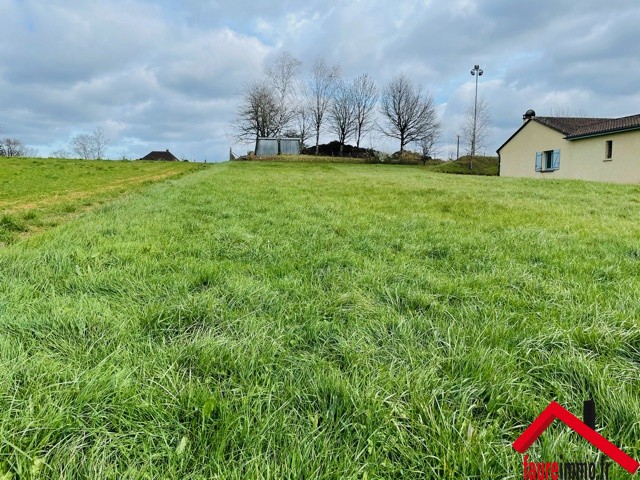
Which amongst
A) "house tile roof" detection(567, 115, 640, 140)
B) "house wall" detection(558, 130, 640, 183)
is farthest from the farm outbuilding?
"house wall" detection(558, 130, 640, 183)

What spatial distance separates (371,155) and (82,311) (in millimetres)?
46416

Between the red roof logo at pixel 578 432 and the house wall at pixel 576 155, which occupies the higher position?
the house wall at pixel 576 155

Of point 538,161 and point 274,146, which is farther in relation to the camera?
point 274,146

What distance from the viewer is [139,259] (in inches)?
125

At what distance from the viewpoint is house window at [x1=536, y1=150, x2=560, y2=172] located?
25188mm

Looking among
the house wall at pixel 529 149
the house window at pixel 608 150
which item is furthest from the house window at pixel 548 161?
the house window at pixel 608 150

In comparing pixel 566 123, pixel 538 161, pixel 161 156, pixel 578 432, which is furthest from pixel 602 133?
pixel 161 156

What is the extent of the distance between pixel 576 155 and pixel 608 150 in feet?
7.27

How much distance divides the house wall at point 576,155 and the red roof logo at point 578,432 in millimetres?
25633

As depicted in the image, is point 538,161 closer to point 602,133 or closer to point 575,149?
point 575,149

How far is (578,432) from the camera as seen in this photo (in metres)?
1.12

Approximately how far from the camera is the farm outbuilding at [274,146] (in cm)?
4175

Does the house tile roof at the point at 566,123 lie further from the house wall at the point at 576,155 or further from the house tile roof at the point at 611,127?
the house tile roof at the point at 611,127

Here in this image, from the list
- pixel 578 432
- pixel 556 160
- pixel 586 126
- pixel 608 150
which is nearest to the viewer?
pixel 578 432
